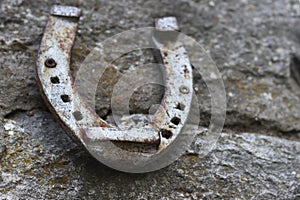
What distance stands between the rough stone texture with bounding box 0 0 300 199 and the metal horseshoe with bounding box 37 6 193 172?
0.19 ft

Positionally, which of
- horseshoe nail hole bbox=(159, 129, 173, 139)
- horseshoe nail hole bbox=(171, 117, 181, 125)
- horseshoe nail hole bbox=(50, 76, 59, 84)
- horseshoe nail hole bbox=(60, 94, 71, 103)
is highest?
horseshoe nail hole bbox=(50, 76, 59, 84)

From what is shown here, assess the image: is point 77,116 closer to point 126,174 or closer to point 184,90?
point 126,174

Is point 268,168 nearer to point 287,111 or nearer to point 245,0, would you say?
point 287,111

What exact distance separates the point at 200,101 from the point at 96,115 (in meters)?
0.34

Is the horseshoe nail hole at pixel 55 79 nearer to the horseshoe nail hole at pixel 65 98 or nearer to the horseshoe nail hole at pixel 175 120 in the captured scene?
the horseshoe nail hole at pixel 65 98

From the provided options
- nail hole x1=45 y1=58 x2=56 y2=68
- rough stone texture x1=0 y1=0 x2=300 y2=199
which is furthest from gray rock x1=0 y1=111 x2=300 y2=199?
nail hole x1=45 y1=58 x2=56 y2=68

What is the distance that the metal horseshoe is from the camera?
39.7 inches

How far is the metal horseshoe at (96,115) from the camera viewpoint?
101 cm

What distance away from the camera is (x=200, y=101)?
128 cm

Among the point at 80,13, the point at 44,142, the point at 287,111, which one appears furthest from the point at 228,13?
the point at 44,142

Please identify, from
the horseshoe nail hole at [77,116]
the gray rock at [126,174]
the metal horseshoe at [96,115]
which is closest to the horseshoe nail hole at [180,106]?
the metal horseshoe at [96,115]

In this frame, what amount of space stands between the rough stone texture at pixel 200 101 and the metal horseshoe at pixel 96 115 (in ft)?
0.19

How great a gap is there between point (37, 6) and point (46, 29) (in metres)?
0.16

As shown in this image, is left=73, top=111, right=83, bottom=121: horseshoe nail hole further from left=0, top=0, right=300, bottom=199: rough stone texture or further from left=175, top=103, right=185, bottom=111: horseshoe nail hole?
left=175, top=103, right=185, bottom=111: horseshoe nail hole
